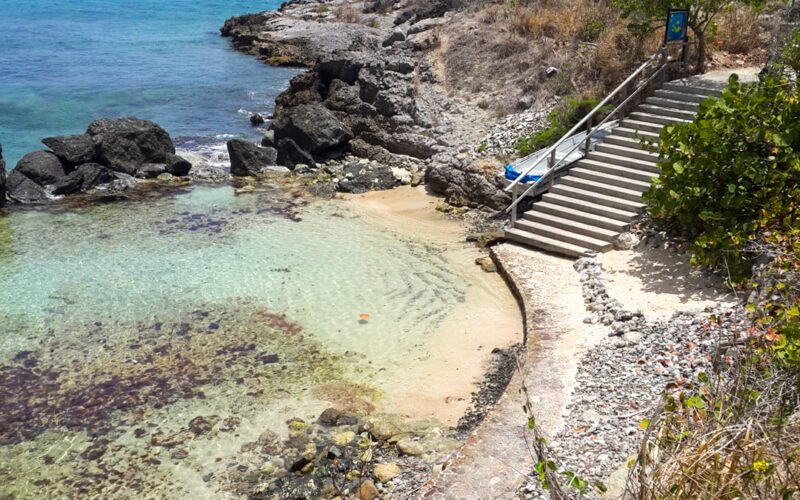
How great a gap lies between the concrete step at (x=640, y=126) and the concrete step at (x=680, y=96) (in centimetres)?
113

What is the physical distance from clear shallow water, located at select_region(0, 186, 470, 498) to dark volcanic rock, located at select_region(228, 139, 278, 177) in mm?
3970

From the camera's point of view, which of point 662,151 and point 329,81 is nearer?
point 662,151

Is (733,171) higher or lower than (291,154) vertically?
higher

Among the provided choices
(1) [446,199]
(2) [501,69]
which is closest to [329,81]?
(2) [501,69]

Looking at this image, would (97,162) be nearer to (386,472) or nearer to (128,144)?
(128,144)

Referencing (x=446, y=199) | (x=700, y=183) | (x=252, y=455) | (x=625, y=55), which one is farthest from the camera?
(x=625, y=55)

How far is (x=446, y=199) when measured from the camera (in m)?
18.8

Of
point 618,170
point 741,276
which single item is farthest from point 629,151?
point 741,276

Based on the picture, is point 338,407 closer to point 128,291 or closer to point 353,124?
point 128,291

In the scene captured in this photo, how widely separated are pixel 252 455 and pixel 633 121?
12.0m

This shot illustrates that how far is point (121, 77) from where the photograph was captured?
135 feet

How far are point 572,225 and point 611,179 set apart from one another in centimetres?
154

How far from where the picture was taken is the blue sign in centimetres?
1598

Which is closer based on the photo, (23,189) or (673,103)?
(673,103)
